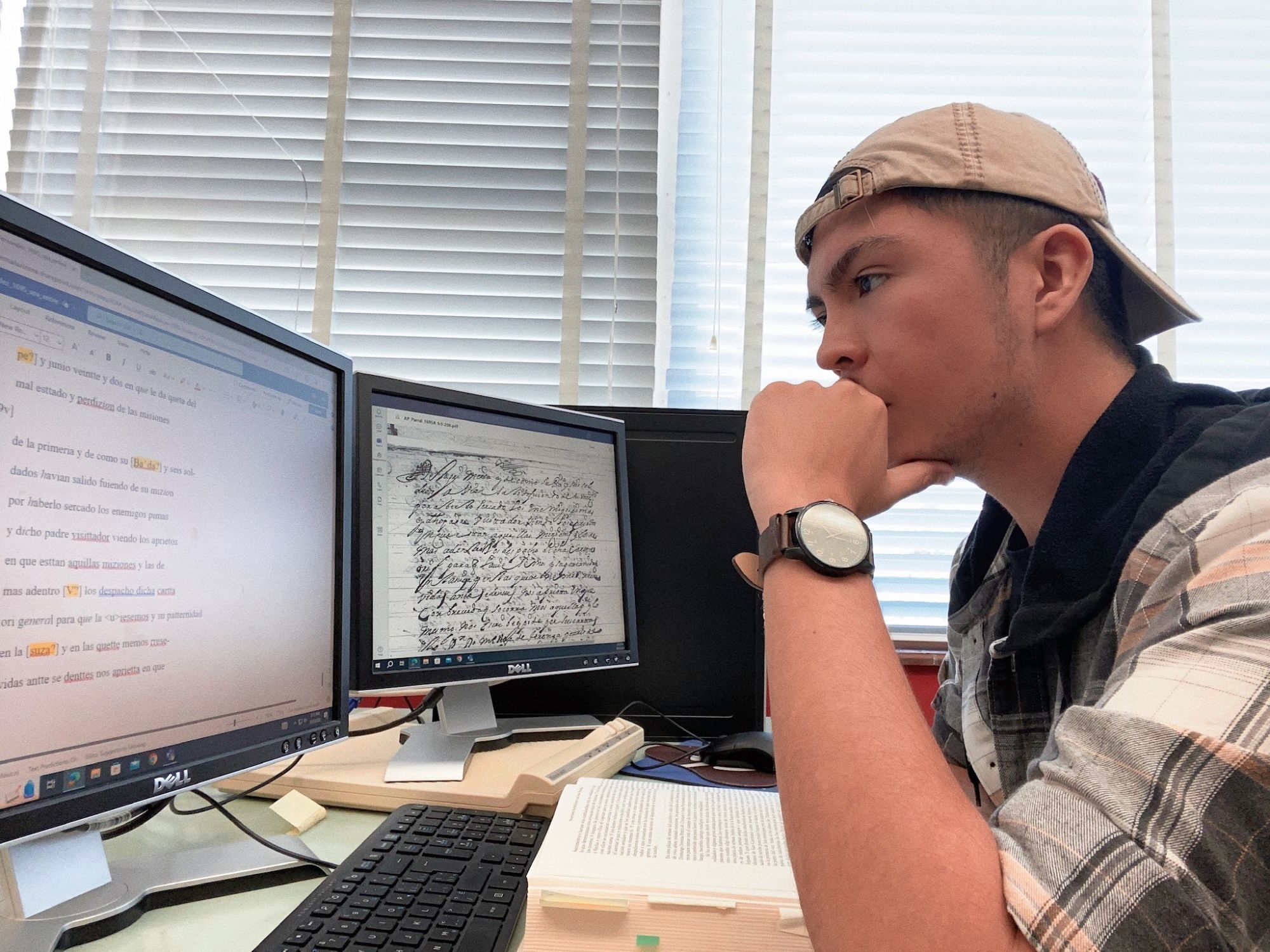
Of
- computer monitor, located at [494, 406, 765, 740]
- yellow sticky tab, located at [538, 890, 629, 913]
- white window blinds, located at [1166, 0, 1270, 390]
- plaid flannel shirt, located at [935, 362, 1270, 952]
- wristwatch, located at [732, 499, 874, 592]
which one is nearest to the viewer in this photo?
plaid flannel shirt, located at [935, 362, 1270, 952]

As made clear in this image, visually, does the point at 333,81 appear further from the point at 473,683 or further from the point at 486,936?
the point at 486,936

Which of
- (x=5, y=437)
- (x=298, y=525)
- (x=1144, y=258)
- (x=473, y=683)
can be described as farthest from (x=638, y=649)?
(x=1144, y=258)

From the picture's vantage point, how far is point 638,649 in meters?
1.24

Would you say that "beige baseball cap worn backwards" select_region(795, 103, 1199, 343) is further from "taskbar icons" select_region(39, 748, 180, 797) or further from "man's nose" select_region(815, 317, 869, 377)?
"taskbar icons" select_region(39, 748, 180, 797)

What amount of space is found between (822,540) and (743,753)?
0.54 metres

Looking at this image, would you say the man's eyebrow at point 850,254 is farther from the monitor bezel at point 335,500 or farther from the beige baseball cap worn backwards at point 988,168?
the monitor bezel at point 335,500

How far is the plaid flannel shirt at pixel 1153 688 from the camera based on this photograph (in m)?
0.42

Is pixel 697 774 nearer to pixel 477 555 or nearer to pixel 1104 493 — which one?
pixel 477 555

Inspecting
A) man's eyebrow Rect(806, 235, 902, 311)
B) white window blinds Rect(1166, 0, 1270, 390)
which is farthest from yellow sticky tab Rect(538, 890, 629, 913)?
white window blinds Rect(1166, 0, 1270, 390)

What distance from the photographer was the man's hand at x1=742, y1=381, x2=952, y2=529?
749mm

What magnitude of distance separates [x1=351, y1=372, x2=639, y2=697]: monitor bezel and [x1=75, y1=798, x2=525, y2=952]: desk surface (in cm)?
15

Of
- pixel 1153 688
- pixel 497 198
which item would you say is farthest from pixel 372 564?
pixel 497 198

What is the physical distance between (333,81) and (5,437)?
1.94 metres

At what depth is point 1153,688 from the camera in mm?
483
